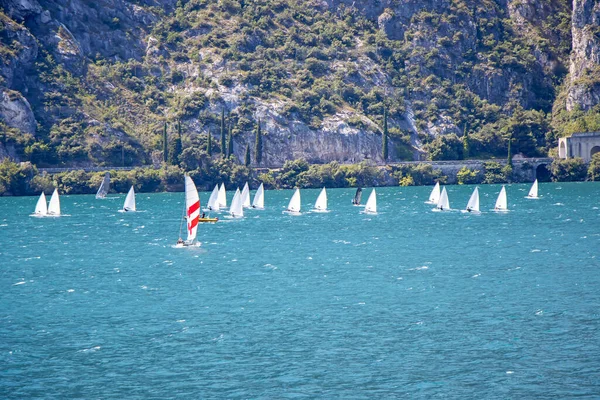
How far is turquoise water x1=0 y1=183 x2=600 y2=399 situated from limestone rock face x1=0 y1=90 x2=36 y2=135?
85.9 m

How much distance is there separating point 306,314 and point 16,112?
147 meters

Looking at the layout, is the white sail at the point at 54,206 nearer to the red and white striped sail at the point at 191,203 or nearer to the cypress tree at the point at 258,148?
the red and white striped sail at the point at 191,203

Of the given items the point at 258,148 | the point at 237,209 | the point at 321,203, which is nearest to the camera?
the point at 237,209

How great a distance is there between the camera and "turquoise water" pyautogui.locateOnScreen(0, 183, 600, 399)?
140 feet

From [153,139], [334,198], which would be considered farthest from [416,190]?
[153,139]

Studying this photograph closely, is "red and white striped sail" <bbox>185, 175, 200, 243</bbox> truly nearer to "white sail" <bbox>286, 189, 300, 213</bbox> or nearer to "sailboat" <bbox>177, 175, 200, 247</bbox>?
"sailboat" <bbox>177, 175, 200, 247</bbox>

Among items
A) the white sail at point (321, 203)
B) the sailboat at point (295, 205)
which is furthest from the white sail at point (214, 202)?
the white sail at point (321, 203)

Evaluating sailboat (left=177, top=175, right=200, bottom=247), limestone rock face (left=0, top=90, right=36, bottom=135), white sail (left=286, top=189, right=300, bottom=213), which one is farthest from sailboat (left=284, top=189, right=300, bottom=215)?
limestone rock face (left=0, top=90, right=36, bottom=135)

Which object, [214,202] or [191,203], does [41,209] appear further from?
[191,203]

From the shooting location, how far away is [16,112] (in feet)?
625

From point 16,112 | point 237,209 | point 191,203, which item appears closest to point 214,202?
point 237,209

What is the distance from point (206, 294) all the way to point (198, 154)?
413 feet

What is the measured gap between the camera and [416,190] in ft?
611

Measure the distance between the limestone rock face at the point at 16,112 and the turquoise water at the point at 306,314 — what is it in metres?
85.9
